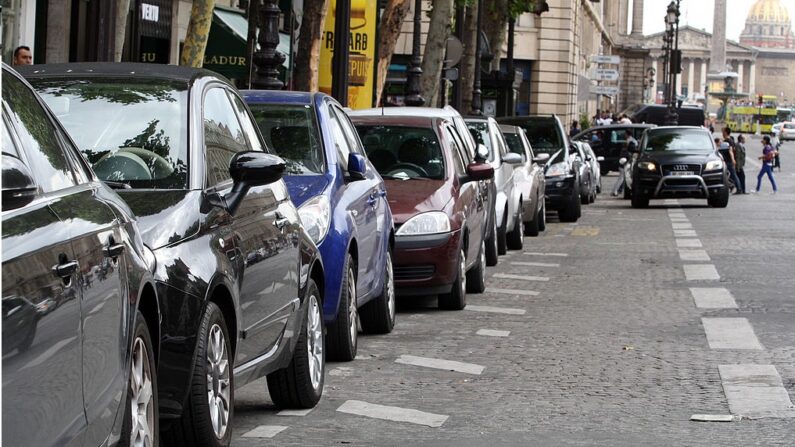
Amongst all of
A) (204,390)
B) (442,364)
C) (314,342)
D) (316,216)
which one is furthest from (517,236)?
(204,390)

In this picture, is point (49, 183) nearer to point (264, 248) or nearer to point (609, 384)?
point (264, 248)

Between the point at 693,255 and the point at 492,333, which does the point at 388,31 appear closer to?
the point at 693,255

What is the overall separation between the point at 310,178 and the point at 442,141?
4.21 metres

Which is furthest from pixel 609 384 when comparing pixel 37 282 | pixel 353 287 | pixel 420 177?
pixel 37 282

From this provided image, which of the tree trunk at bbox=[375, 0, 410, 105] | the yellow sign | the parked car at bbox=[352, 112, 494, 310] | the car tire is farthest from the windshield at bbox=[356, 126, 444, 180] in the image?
the tree trunk at bbox=[375, 0, 410, 105]

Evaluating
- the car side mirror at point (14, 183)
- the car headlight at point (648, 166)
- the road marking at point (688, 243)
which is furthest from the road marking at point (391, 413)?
the car headlight at point (648, 166)

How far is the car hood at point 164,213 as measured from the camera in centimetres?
590

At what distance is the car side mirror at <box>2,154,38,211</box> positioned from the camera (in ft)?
13.0

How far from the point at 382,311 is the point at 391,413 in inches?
128

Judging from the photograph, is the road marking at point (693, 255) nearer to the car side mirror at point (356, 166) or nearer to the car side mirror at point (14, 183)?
the car side mirror at point (356, 166)

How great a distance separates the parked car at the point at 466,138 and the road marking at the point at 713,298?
83.3 inches

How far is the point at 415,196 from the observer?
43.8 feet

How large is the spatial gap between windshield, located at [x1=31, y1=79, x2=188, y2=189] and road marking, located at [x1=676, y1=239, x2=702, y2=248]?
618 inches

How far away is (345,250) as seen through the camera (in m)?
9.67
